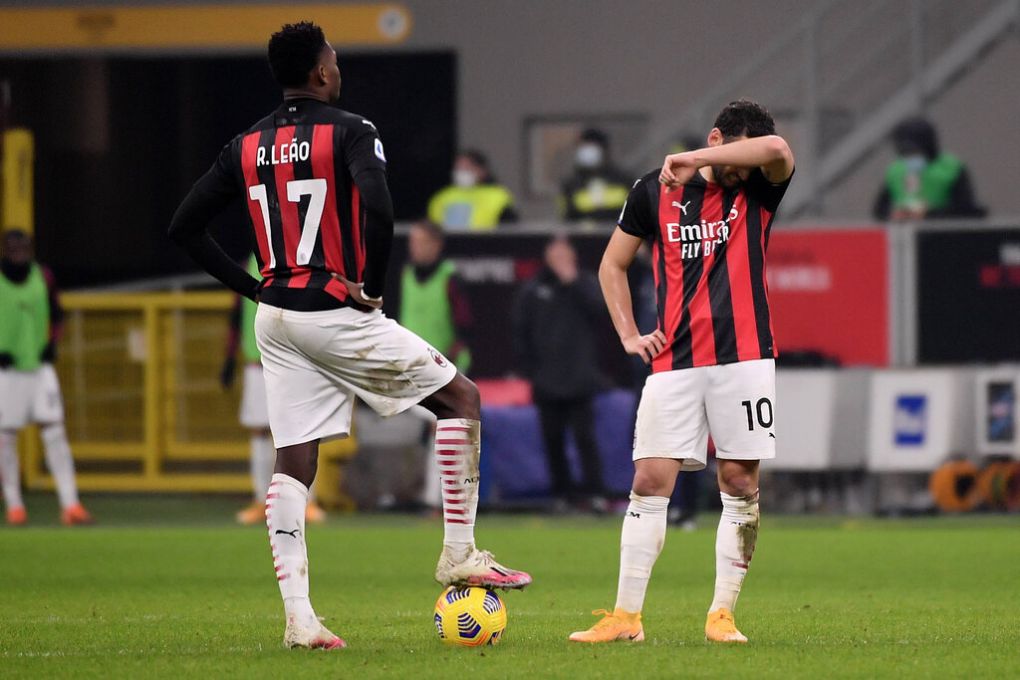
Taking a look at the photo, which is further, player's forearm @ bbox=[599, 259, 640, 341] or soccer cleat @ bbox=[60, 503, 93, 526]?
soccer cleat @ bbox=[60, 503, 93, 526]

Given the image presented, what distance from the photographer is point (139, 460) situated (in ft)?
57.8

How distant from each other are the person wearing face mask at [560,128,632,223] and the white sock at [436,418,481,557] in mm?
9905

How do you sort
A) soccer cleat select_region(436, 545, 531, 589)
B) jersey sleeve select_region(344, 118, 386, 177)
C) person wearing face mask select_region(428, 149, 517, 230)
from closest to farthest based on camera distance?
jersey sleeve select_region(344, 118, 386, 177) < soccer cleat select_region(436, 545, 531, 589) < person wearing face mask select_region(428, 149, 517, 230)

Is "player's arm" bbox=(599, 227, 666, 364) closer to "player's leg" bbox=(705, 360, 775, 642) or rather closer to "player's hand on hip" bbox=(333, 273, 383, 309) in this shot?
"player's leg" bbox=(705, 360, 775, 642)

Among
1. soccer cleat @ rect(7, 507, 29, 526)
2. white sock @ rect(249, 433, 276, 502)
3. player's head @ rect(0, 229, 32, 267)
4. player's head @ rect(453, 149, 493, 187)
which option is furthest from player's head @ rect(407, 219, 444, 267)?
soccer cleat @ rect(7, 507, 29, 526)

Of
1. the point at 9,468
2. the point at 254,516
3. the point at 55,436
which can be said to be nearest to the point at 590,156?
the point at 254,516

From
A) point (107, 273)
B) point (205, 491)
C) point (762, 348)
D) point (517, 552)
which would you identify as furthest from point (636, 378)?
point (107, 273)

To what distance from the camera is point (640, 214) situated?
23.1 feet

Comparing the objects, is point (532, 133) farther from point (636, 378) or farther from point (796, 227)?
point (636, 378)

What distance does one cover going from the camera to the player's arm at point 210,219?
697 cm

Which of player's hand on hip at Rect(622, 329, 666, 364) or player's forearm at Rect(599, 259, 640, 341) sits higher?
player's forearm at Rect(599, 259, 640, 341)

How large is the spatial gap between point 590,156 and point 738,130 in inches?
411

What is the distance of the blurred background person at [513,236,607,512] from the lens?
15.1 meters

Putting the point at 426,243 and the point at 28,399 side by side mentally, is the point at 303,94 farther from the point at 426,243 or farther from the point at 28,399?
the point at 28,399
